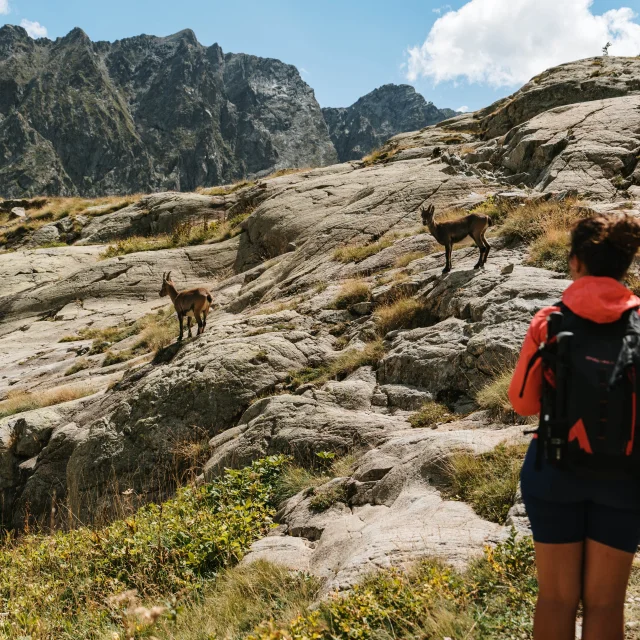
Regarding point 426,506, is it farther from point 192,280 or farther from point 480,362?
point 192,280

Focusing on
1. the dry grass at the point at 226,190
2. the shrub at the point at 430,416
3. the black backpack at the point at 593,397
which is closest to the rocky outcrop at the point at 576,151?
the shrub at the point at 430,416

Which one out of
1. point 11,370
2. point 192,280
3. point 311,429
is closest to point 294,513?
point 311,429

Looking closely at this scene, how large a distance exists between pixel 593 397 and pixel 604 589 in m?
0.93

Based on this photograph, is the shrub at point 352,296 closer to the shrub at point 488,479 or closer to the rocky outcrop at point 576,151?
the shrub at point 488,479

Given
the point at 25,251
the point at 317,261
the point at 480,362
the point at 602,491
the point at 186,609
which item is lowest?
the point at 186,609

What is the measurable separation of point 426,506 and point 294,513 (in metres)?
1.83

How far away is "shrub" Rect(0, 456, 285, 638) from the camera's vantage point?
550 centimetres

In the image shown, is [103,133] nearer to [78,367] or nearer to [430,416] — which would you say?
[78,367]

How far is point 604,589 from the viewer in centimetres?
271

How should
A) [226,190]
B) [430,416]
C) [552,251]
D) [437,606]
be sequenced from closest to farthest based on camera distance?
[437,606] < [430,416] < [552,251] < [226,190]

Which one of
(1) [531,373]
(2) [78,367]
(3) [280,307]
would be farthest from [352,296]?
(1) [531,373]

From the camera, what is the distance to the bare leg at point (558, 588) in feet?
9.04

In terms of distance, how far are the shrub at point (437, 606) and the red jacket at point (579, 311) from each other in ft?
5.52

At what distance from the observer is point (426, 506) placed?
5.72m
